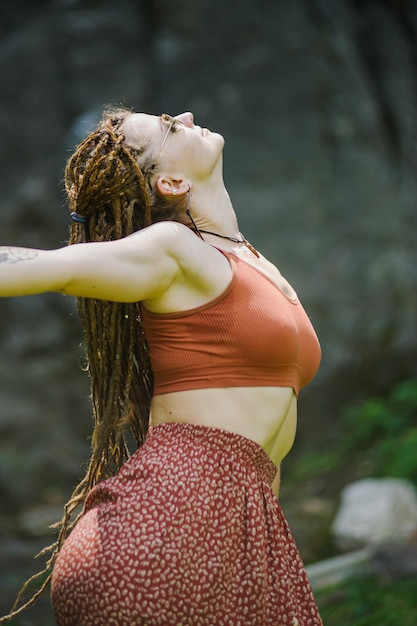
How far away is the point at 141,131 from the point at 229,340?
677 millimetres

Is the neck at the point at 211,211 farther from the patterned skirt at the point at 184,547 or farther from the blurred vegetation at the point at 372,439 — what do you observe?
the blurred vegetation at the point at 372,439

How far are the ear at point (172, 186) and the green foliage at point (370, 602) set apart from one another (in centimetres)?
237

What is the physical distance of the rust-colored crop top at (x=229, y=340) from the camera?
2504mm

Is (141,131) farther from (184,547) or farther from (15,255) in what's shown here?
(184,547)

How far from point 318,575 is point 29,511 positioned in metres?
2.23

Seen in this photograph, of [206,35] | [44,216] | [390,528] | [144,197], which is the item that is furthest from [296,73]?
[144,197]

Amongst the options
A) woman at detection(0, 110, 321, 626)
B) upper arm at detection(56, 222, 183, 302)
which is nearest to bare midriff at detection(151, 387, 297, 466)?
woman at detection(0, 110, 321, 626)

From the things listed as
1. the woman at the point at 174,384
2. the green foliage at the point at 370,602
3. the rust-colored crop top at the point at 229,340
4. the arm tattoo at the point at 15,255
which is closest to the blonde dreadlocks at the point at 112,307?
the woman at the point at 174,384

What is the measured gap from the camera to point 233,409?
2.51 metres

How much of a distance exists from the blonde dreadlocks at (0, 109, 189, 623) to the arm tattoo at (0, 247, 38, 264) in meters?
0.42

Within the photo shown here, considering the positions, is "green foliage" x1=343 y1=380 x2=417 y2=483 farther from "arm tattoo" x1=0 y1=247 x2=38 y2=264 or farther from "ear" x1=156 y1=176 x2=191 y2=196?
"arm tattoo" x1=0 y1=247 x2=38 y2=264

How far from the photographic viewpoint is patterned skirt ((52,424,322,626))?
2.28 m

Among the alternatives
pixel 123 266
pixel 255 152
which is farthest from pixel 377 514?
pixel 123 266

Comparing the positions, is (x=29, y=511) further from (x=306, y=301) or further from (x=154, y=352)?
(x=154, y=352)
